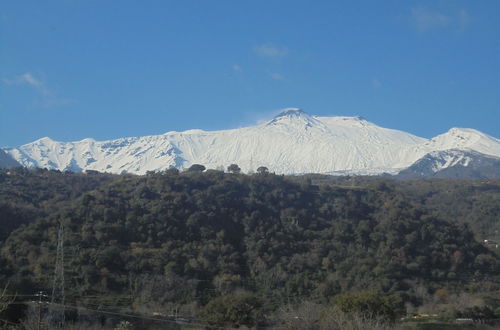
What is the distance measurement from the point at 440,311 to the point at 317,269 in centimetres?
1046

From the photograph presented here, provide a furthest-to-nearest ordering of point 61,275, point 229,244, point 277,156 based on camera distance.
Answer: point 277,156 < point 229,244 < point 61,275

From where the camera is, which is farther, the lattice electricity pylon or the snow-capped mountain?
the snow-capped mountain

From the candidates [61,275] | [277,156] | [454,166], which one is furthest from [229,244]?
[277,156]

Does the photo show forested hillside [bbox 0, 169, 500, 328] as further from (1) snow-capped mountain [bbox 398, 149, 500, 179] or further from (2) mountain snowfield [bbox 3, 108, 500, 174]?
(2) mountain snowfield [bbox 3, 108, 500, 174]

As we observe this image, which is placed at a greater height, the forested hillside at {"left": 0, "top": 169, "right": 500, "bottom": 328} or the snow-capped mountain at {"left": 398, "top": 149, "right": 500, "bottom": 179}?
the snow-capped mountain at {"left": 398, "top": 149, "right": 500, "bottom": 179}

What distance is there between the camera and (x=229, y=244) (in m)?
47.0

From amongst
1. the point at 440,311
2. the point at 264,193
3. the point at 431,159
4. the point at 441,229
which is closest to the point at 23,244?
the point at 264,193

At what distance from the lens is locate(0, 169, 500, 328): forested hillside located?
128ft

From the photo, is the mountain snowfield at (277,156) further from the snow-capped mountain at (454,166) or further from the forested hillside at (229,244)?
the forested hillside at (229,244)

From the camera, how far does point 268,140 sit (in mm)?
194375

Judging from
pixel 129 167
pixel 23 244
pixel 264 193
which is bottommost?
pixel 23 244

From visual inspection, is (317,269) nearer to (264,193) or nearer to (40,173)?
(264,193)

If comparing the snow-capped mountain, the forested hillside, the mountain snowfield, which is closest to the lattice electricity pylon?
the forested hillside

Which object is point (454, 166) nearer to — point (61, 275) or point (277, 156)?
point (277, 156)
